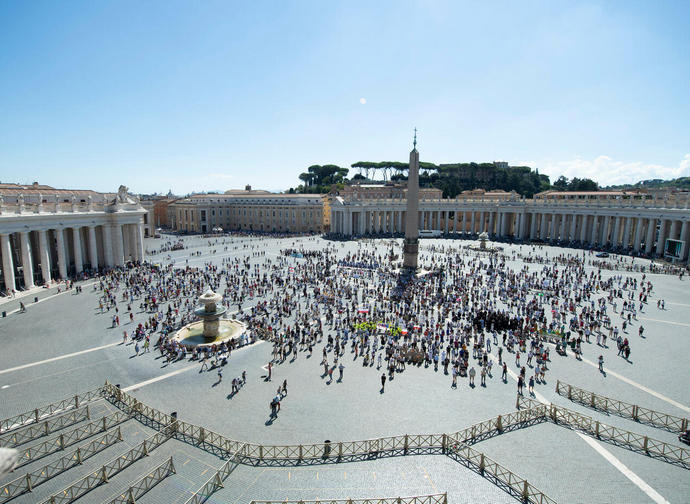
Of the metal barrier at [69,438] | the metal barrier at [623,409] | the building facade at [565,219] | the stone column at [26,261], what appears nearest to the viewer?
the metal barrier at [69,438]

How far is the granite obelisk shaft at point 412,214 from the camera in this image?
3466cm

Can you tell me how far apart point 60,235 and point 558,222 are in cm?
7353

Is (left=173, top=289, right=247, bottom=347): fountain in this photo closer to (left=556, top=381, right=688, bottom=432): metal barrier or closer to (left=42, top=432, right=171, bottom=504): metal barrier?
(left=42, top=432, right=171, bottom=504): metal barrier

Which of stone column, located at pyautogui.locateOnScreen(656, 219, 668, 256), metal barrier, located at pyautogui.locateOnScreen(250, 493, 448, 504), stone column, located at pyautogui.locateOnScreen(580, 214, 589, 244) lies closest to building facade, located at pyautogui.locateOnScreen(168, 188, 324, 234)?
stone column, located at pyautogui.locateOnScreen(580, 214, 589, 244)

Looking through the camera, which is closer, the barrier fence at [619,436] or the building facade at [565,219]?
the barrier fence at [619,436]

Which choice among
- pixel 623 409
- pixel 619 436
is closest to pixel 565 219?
pixel 623 409

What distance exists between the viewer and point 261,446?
1016 cm

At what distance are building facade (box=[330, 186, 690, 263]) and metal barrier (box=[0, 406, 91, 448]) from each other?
1986 inches

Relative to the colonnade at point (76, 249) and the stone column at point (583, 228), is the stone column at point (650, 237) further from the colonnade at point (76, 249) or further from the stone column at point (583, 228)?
the colonnade at point (76, 249)

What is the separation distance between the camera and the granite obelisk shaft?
34.7 metres

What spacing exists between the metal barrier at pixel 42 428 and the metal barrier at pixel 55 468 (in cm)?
144

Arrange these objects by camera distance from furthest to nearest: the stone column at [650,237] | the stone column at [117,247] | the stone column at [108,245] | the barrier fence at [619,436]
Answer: the stone column at [650,237] < the stone column at [117,247] < the stone column at [108,245] < the barrier fence at [619,436]

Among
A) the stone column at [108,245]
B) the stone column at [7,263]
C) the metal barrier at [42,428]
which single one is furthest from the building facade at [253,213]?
the metal barrier at [42,428]

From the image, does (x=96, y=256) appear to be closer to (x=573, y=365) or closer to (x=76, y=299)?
(x=76, y=299)
